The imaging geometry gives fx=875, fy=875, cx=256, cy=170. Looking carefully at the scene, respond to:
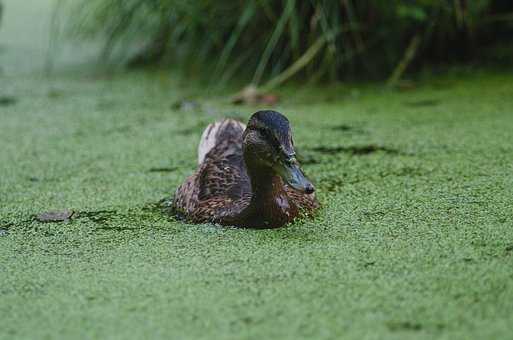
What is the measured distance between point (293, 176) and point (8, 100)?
2803mm

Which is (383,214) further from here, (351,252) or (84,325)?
(84,325)

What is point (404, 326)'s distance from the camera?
193 cm

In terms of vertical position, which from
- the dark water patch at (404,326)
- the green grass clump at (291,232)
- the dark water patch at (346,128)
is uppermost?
the dark water patch at (346,128)

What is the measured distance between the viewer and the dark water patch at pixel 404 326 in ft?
6.28

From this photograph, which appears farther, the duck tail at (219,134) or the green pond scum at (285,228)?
the duck tail at (219,134)

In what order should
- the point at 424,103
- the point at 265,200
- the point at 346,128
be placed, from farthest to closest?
the point at 424,103 < the point at 346,128 < the point at 265,200

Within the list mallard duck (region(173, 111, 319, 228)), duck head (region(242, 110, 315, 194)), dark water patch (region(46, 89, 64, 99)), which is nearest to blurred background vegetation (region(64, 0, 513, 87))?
dark water patch (region(46, 89, 64, 99))

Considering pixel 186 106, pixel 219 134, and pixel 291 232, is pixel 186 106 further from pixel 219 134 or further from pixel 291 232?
pixel 291 232

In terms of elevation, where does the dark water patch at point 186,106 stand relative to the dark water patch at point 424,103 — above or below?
above

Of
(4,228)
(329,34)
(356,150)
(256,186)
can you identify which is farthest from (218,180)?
(329,34)

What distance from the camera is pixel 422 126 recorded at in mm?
3918

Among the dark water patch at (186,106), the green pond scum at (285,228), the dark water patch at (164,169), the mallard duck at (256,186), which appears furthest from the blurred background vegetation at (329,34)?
the mallard duck at (256,186)

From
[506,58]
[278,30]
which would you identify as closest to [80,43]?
[278,30]

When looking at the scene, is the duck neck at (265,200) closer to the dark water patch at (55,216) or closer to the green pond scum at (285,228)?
the green pond scum at (285,228)
